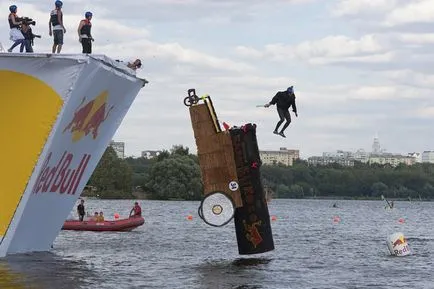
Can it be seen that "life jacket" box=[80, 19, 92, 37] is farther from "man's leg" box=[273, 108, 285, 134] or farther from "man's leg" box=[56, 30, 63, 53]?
"man's leg" box=[273, 108, 285, 134]

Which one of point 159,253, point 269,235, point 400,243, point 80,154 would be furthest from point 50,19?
point 400,243

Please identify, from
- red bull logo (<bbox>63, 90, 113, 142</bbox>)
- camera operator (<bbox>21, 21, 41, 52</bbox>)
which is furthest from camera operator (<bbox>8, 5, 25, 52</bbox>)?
red bull logo (<bbox>63, 90, 113, 142</bbox>)

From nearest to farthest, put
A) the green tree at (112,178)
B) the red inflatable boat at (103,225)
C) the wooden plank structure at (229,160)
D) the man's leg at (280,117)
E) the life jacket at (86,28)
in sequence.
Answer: the life jacket at (86,28) < the man's leg at (280,117) < the wooden plank structure at (229,160) < the red inflatable boat at (103,225) < the green tree at (112,178)

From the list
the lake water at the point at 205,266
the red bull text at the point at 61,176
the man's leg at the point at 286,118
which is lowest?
the lake water at the point at 205,266

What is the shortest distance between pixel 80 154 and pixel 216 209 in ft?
14.6

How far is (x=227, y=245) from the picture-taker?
4556 centimetres

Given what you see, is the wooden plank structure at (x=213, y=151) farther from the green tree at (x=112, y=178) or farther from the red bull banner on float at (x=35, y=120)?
the green tree at (x=112, y=178)

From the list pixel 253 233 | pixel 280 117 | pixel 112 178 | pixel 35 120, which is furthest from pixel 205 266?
pixel 112 178

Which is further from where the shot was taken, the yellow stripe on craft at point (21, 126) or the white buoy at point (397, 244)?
the white buoy at point (397, 244)

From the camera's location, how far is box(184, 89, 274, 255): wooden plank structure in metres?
31.8

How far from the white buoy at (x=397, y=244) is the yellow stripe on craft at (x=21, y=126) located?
55.4ft

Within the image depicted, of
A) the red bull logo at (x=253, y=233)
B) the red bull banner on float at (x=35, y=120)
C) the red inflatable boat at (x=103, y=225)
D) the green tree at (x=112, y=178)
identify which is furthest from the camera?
the green tree at (x=112, y=178)

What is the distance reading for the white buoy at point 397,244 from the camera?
Result: 3947cm

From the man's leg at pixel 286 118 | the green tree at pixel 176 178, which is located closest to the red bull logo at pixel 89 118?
the man's leg at pixel 286 118
